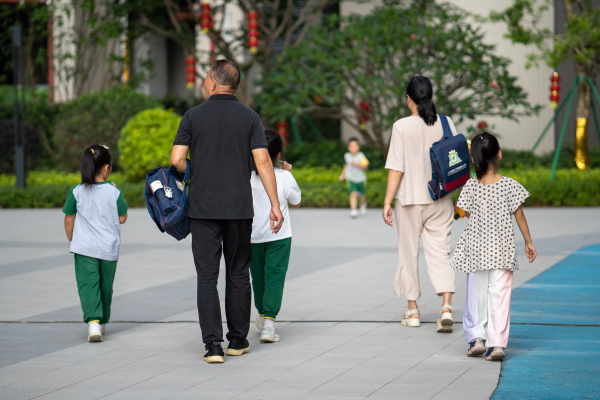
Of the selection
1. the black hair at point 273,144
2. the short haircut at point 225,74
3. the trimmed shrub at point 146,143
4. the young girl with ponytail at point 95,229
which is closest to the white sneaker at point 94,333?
the young girl with ponytail at point 95,229

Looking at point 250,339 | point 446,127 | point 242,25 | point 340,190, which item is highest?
point 242,25

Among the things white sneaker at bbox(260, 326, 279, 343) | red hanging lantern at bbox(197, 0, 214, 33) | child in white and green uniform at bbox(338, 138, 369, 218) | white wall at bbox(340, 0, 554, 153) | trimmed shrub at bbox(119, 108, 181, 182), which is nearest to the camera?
white sneaker at bbox(260, 326, 279, 343)

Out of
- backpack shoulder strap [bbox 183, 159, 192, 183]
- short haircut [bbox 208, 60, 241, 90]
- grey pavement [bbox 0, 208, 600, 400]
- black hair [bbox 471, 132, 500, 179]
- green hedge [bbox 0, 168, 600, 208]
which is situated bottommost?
grey pavement [bbox 0, 208, 600, 400]

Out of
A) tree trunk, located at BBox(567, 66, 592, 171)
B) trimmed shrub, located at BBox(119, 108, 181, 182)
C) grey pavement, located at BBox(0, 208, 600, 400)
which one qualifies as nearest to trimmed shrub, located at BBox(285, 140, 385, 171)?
trimmed shrub, located at BBox(119, 108, 181, 182)

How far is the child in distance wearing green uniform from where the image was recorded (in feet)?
19.1

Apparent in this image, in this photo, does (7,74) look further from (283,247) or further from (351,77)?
(283,247)

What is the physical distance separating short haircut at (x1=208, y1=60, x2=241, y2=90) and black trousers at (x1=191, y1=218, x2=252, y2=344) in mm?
826

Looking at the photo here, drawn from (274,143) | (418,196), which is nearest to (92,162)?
(274,143)

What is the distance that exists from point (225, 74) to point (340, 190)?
1152 centimetres

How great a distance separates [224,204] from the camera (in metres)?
5.20

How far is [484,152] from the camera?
210 inches

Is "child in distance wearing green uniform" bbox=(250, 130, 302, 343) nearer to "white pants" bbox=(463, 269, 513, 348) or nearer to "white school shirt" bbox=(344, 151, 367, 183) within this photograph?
"white pants" bbox=(463, 269, 513, 348)

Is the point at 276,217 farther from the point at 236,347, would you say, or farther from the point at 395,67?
the point at 395,67

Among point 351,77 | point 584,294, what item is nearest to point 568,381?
point 584,294
